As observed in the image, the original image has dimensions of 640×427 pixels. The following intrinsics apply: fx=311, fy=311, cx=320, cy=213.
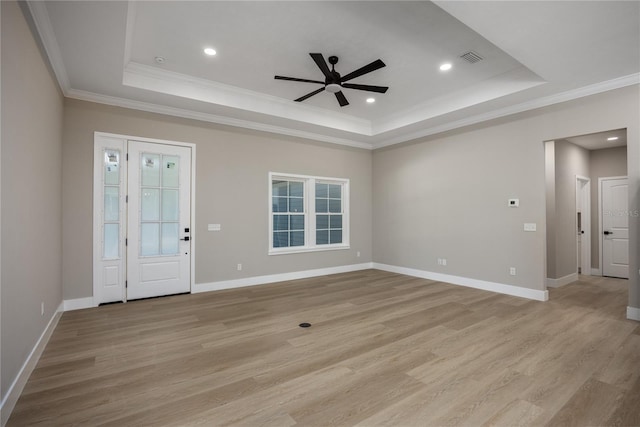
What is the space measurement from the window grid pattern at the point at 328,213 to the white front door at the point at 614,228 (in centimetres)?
546

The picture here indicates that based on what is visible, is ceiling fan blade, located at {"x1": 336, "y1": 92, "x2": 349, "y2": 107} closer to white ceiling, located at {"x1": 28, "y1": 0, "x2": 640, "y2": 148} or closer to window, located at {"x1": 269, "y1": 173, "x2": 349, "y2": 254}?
white ceiling, located at {"x1": 28, "y1": 0, "x2": 640, "y2": 148}

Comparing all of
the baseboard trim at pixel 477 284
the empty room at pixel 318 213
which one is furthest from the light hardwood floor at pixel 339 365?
the baseboard trim at pixel 477 284

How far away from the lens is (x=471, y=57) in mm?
3814

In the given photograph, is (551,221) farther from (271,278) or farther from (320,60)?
(271,278)

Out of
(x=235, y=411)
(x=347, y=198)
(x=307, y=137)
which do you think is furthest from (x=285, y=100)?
A: (x=235, y=411)

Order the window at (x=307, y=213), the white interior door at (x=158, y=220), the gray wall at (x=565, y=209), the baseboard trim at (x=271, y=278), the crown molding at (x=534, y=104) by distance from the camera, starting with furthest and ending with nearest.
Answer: the window at (x=307, y=213) < the gray wall at (x=565, y=209) < the baseboard trim at (x=271, y=278) < the white interior door at (x=158, y=220) < the crown molding at (x=534, y=104)

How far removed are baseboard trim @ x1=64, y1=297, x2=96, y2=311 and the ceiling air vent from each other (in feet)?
19.3

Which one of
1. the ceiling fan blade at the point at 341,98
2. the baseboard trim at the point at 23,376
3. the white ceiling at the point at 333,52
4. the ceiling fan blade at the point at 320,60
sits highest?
the white ceiling at the point at 333,52

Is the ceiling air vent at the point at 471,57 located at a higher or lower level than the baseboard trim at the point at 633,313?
higher

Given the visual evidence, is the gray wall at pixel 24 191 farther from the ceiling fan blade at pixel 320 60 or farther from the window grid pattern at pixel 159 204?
the ceiling fan blade at pixel 320 60

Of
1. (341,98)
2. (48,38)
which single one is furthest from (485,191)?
(48,38)

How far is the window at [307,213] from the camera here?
6.07 m

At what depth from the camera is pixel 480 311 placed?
4109 millimetres

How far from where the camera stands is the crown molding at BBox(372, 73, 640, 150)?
12.6 feet
